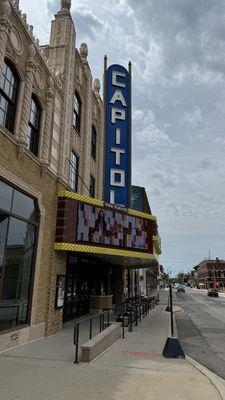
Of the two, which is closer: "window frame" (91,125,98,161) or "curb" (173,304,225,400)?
"curb" (173,304,225,400)

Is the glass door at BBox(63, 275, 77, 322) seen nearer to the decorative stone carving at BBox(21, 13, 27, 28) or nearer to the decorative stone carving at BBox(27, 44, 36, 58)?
the decorative stone carving at BBox(27, 44, 36, 58)

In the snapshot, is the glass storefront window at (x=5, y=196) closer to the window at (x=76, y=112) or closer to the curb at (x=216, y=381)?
the curb at (x=216, y=381)

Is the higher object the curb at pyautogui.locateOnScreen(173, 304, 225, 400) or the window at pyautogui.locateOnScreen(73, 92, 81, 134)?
the window at pyautogui.locateOnScreen(73, 92, 81, 134)

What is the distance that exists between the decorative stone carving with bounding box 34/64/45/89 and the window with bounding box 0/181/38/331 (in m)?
4.52

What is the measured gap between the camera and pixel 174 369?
9.12 m

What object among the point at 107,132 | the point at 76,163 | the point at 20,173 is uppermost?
the point at 107,132

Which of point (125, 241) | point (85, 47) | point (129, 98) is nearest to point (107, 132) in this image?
point (129, 98)

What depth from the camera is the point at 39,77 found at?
13.8m

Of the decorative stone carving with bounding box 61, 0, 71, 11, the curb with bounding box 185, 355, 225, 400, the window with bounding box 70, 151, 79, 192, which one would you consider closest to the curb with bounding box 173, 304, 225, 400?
the curb with bounding box 185, 355, 225, 400

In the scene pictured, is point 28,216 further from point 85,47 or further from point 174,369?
point 85,47

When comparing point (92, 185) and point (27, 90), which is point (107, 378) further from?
point (92, 185)

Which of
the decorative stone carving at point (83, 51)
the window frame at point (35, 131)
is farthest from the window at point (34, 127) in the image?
the decorative stone carving at point (83, 51)

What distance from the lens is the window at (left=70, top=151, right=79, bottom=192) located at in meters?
17.7

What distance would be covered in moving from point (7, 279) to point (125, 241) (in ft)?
25.0
